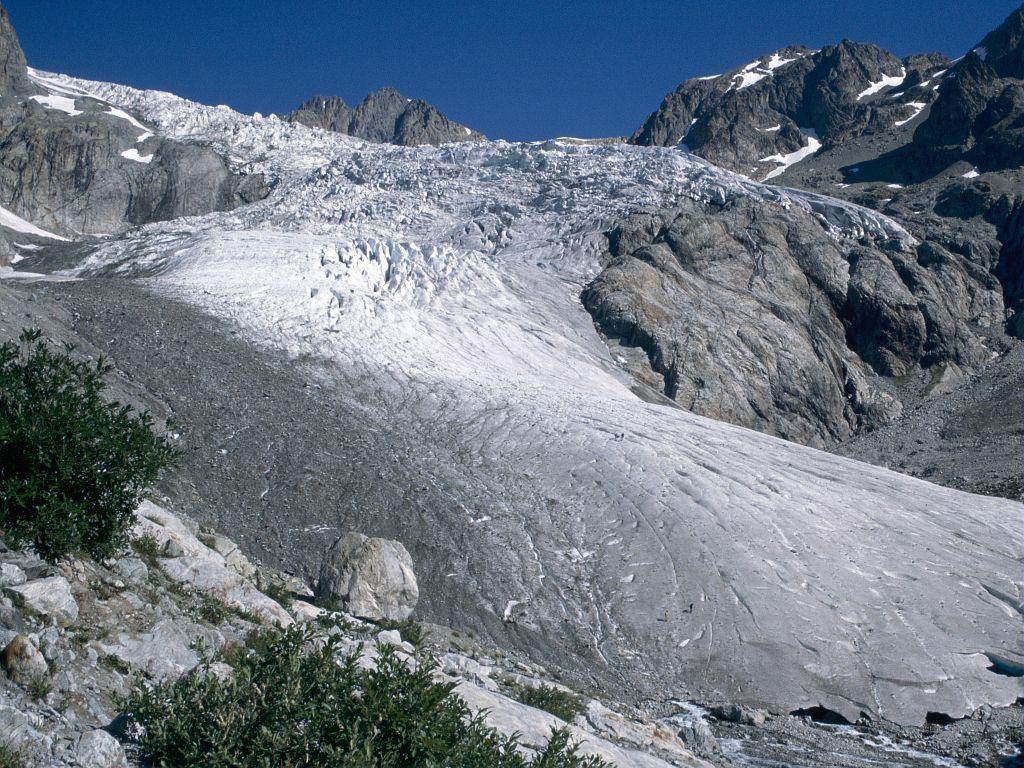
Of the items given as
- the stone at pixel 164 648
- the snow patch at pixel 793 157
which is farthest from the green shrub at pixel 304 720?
the snow patch at pixel 793 157

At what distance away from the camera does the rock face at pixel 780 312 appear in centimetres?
4156

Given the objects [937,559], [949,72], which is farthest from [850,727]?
[949,72]

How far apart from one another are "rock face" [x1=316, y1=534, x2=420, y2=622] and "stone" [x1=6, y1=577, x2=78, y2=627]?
5.77m

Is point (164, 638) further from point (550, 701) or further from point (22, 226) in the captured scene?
point (22, 226)

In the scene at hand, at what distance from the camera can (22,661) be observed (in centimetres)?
572

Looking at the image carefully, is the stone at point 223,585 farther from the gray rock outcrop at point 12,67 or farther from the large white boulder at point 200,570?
the gray rock outcrop at point 12,67

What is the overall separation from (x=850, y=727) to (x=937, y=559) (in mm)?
7243

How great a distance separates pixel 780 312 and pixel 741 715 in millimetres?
37341

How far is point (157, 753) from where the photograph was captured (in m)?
5.27

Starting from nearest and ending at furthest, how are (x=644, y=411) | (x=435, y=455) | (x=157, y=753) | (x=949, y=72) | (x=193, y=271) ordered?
(x=157, y=753), (x=435, y=455), (x=644, y=411), (x=193, y=271), (x=949, y=72)

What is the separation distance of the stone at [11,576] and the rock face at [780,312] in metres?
33.9

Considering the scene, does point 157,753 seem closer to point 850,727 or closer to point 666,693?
point 666,693

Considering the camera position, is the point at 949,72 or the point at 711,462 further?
the point at 949,72

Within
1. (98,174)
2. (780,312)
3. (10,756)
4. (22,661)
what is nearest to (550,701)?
(22,661)
